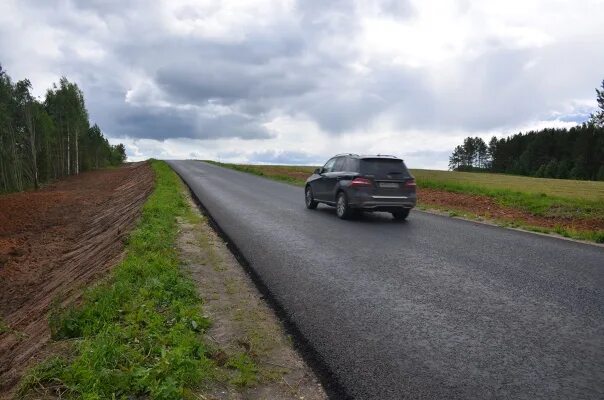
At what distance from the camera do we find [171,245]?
8.34 metres

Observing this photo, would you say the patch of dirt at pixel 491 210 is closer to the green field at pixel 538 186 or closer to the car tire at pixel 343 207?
the green field at pixel 538 186

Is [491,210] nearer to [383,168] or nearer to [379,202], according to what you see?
[383,168]

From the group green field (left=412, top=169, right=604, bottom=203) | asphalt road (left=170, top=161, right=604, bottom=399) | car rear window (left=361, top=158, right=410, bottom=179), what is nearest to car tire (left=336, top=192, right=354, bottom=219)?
car rear window (left=361, top=158, right=410, bottom=179)

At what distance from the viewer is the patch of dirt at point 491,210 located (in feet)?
42.5

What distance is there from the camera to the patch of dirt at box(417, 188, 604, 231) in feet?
42.5

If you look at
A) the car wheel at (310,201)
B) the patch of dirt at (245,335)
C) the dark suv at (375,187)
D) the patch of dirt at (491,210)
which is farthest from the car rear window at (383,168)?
the patch of dirt at (245,335)

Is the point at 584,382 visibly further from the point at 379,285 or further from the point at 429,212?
the point at 429,212

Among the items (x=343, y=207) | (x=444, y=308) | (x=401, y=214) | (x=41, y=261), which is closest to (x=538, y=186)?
(x=401, y=214)

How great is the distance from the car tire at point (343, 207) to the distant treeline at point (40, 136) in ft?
148

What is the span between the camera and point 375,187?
39.5ft

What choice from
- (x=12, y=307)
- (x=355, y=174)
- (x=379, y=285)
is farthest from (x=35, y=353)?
(x=355, y=174)

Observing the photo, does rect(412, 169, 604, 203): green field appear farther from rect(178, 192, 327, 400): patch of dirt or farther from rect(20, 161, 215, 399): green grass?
rect(20, 161, 215, 399): green grass

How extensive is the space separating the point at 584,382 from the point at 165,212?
418 inches

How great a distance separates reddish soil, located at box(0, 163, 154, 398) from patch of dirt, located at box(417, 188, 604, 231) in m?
10.7
